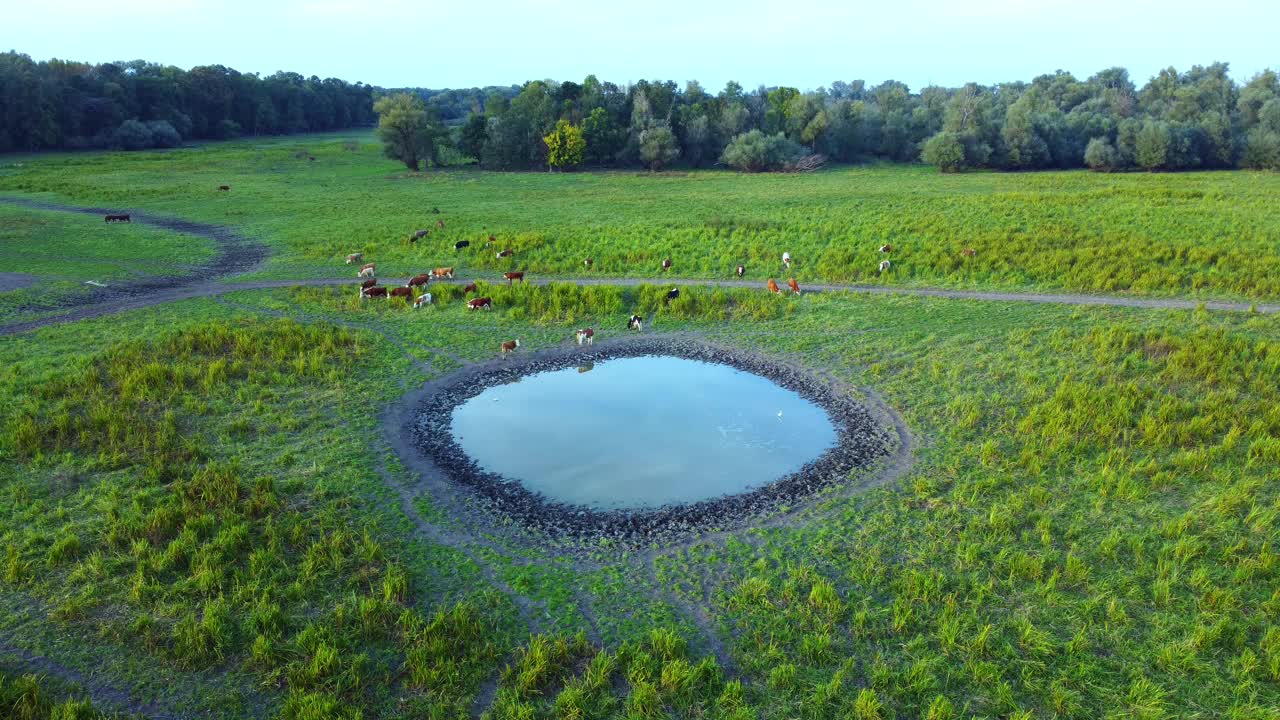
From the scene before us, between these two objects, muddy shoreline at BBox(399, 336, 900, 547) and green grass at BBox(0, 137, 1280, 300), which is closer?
muddy shoreline at BBox(399, 336, 900, 547)

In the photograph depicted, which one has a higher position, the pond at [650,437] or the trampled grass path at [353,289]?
the trampled grass path at [353,289]

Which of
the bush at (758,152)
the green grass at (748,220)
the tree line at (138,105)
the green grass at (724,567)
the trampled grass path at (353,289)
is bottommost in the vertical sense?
the green grass at (724,567)

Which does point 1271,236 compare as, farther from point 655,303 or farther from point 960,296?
point 655,303

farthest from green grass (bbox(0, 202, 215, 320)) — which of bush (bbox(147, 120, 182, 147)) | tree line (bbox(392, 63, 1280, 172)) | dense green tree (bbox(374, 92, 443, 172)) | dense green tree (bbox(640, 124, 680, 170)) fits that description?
dense green tree (bbox(640, 124, 680, 170))

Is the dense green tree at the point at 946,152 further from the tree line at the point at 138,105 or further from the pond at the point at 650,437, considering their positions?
the tree line at the point at 138,105

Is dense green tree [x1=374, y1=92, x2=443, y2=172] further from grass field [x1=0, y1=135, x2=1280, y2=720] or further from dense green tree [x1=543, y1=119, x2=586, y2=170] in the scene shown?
grass field [x1=0, y1=135, x2=1280, y2=720]

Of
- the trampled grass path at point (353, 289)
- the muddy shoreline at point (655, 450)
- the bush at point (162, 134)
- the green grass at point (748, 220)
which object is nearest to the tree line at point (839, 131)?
the green grass at point (748, 220)
